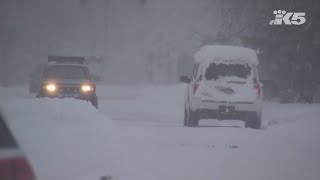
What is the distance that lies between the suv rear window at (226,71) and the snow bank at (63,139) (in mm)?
3250

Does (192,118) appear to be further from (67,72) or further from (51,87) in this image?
(67,72)

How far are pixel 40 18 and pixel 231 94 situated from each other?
85393 millimetres

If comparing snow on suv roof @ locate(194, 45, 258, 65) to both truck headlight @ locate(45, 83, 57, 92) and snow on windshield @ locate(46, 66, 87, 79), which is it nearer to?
snow on windshield @ locate(46, 66, 87, 79)

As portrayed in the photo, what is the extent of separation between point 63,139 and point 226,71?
600 centimetres

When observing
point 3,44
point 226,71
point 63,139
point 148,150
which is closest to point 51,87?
point 226,71

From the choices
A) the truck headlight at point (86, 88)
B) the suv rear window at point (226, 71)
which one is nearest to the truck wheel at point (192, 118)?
the suv rear window at point (226, 71)

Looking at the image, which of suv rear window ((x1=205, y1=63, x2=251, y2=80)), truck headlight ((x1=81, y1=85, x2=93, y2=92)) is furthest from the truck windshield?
suv rear window ((x1=205, y1=63, x2=251, y2=80))

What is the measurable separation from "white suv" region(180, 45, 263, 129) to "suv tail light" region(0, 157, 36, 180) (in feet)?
31.6

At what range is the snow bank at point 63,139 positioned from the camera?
25.8 ft

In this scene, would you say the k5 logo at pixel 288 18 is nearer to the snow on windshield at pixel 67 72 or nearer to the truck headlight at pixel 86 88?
the snow on windshield at pixel 67 72

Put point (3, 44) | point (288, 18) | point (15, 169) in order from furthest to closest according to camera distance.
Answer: point (3, 44), point (288, 18), point (15, 169)

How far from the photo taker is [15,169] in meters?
4.08

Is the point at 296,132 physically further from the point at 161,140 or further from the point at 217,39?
the point at 217,39

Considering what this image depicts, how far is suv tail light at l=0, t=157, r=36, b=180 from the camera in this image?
4.03 meters
